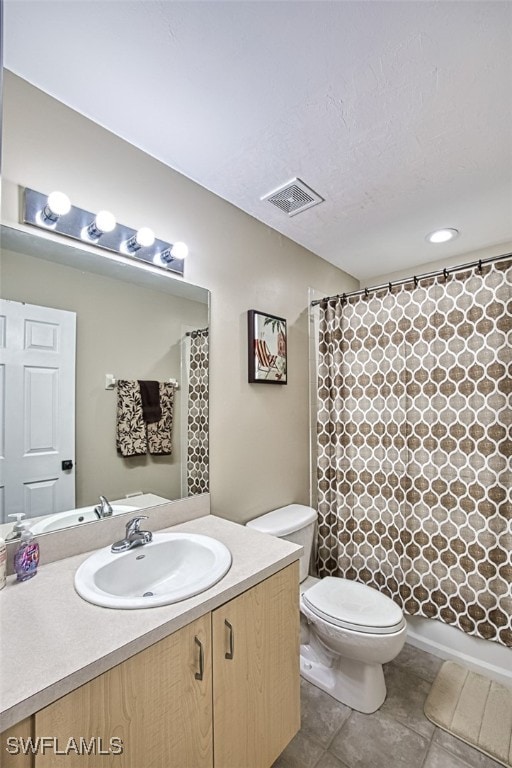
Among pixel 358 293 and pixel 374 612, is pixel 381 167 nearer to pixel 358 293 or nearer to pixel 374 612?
pixel 358 293

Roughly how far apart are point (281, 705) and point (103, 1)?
7.25ft

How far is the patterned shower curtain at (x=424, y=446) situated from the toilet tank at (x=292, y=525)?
316mm

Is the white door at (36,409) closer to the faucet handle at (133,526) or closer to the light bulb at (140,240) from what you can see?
the faucet handle at (133,526)

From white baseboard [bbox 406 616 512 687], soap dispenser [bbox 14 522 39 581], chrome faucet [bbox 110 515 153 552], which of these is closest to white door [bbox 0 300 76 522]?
soap dispenser [bbox 14 522 39 581]

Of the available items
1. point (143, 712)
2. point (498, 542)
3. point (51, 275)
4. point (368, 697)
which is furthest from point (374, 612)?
point (51, 275)

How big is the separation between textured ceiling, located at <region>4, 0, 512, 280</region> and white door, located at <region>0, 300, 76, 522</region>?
796 mm

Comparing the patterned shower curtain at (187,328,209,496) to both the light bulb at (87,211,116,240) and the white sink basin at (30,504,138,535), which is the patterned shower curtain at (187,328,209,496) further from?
the light bulb at (87,211,116,240)

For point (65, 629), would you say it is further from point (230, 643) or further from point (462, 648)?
point (462, 648)

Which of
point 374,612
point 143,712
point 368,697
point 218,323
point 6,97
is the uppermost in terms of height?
point 6,97

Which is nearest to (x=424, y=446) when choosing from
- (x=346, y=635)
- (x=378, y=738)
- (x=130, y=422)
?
(x=346, y=635)

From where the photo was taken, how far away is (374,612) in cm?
163

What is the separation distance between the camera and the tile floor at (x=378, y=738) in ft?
4.64

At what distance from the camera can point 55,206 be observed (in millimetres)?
1243

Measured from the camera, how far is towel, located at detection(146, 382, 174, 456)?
1597 millimetres
